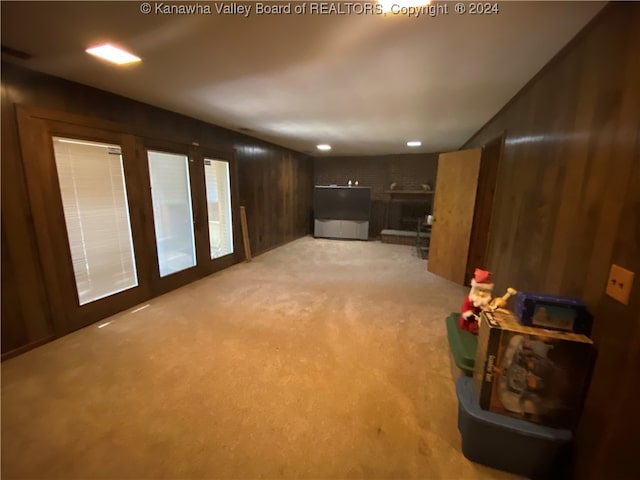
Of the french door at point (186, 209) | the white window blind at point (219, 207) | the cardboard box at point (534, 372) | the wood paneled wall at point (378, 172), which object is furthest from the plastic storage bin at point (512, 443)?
the wood paneled wall at point (378, 172)

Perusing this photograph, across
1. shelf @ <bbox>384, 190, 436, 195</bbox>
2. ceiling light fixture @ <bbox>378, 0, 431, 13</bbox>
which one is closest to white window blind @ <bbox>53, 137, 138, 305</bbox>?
ceiling light fixture @ <bbox>378, 0, 431, 13</bbox>

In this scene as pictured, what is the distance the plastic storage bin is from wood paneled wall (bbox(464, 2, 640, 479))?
90 millimetres

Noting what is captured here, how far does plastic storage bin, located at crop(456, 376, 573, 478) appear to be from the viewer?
1240 millimetres

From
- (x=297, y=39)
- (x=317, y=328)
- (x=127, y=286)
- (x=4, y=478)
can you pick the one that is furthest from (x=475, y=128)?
(x=4, y=478)

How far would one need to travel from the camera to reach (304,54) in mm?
1752

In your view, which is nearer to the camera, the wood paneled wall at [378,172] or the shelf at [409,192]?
the shelf at [409,192]

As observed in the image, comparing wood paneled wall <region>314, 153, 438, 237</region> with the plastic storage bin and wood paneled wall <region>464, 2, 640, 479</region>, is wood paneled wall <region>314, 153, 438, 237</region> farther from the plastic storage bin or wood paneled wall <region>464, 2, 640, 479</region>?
the plastic storage bin

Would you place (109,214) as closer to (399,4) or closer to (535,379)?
(399,4)

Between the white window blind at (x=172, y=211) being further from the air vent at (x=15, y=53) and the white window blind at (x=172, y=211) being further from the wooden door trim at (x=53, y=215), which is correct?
the air vent at (x=15, y=53)

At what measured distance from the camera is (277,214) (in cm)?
600

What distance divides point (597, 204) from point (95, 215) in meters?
3.76

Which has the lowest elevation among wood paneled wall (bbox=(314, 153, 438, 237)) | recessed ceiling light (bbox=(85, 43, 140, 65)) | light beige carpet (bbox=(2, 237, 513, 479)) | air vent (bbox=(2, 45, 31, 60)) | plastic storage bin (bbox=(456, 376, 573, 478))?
light beige carpet (bbox=(2, 237, 513, 479))

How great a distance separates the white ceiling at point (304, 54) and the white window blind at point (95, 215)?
2.09 feet

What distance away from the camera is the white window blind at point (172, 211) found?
10.6ft
